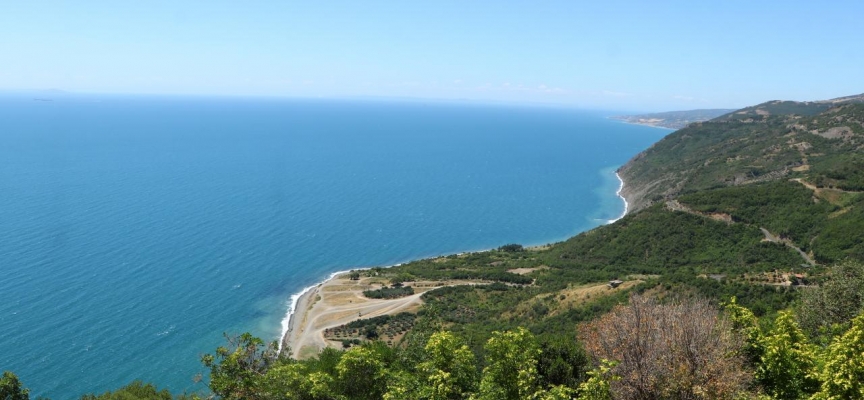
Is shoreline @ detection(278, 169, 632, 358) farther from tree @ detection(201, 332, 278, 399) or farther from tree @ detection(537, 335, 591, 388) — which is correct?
tree @ detection(537, 335, 591, 388)

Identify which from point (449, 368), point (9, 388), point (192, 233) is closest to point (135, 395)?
point (9, 388)

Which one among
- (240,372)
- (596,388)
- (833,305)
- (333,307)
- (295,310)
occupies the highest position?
(596,388)

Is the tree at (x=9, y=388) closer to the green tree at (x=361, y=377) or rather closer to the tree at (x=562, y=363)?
the green tree at (x=361, y=377)

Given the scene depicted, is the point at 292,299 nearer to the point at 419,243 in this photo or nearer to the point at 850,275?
the point at 419,243

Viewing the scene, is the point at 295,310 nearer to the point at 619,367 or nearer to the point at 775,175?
the point at 619,367

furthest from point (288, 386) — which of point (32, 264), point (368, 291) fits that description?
point (32, 264)

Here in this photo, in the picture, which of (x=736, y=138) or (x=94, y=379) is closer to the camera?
(x=94, y=379)
